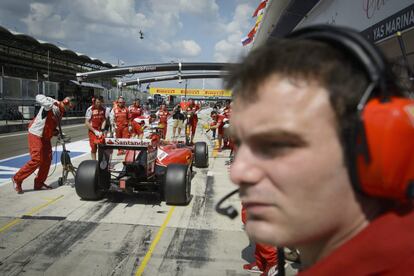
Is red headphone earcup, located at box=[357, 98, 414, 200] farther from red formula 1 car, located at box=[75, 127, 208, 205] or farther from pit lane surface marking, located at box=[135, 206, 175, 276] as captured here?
red formula 1 car, located at box=[75, 127, 208, 205]

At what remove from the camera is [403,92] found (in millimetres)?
874

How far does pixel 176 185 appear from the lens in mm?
5297

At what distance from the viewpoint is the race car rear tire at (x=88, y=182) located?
5.51 meters

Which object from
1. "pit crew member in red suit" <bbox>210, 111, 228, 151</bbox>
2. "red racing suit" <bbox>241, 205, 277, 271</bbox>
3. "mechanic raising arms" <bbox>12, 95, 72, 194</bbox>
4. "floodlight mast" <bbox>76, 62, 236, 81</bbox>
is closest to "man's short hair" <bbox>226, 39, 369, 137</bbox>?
"red racing suit" <bbox>241, 205, 277, 271</bbox>

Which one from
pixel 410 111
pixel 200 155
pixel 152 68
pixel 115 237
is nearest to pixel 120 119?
pixel 152 68

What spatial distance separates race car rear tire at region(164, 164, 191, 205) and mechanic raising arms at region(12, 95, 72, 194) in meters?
2.69

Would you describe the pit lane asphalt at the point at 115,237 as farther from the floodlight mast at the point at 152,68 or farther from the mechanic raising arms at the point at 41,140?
the floodlight mast at the point at 152,68

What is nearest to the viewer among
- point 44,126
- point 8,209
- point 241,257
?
point 241,257

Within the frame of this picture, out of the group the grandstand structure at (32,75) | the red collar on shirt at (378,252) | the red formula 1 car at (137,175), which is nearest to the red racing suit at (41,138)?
the red formula 1 car at (137,175)

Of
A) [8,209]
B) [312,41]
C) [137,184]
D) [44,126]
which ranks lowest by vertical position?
[8,209]

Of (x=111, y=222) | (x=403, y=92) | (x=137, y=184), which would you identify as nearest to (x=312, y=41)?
(x=403, y=92)

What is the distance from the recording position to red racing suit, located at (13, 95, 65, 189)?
617 cm

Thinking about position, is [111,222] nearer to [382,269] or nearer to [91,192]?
[91,192]

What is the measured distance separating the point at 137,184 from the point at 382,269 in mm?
5166
